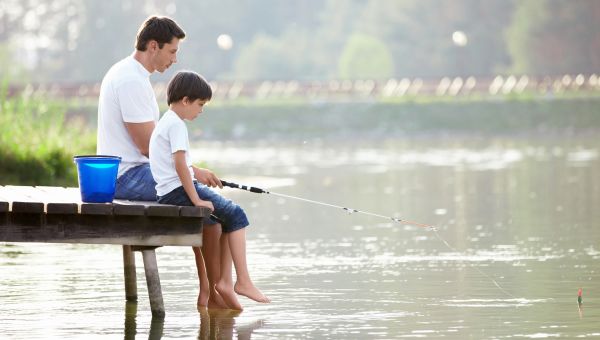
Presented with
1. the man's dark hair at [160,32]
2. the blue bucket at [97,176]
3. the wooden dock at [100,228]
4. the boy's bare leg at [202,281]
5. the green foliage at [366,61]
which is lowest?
the boy's bare leg at [202,281]

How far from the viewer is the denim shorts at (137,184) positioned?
382 inches

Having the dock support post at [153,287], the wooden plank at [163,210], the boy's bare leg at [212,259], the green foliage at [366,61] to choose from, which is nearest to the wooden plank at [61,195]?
the wooden plank at [163,210]

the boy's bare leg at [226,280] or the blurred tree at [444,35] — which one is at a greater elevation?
the blurred tree at [444,35]

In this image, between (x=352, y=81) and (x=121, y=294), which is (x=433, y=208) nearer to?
(x=121, y=294)

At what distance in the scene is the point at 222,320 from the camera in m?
9.34

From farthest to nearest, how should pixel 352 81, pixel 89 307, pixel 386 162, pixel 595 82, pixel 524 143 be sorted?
pixel 352 81
pixel 595 82
pixel 524 143
pixel 386 162
pixel 89 307

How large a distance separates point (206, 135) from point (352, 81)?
1502cm

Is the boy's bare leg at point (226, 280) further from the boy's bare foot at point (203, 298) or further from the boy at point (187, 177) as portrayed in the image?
the boy's bare foot at point (203, 298)

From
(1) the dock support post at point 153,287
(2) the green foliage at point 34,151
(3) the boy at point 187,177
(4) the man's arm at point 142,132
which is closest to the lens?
(3) the boy at point 187,177

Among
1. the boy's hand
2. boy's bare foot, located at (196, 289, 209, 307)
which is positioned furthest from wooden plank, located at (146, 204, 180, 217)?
boy's bare foot, located at (196, 289, 209, 307)

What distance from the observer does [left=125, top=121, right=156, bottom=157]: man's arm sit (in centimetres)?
967

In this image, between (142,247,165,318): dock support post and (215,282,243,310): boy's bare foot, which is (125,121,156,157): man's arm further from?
(215,282,243,310): boy's bare foot

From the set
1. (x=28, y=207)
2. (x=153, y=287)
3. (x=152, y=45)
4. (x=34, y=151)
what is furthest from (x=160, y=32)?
(x=34, y=151)

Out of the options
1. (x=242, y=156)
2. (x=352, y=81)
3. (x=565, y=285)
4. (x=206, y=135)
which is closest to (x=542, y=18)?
(x=352, y=81)
